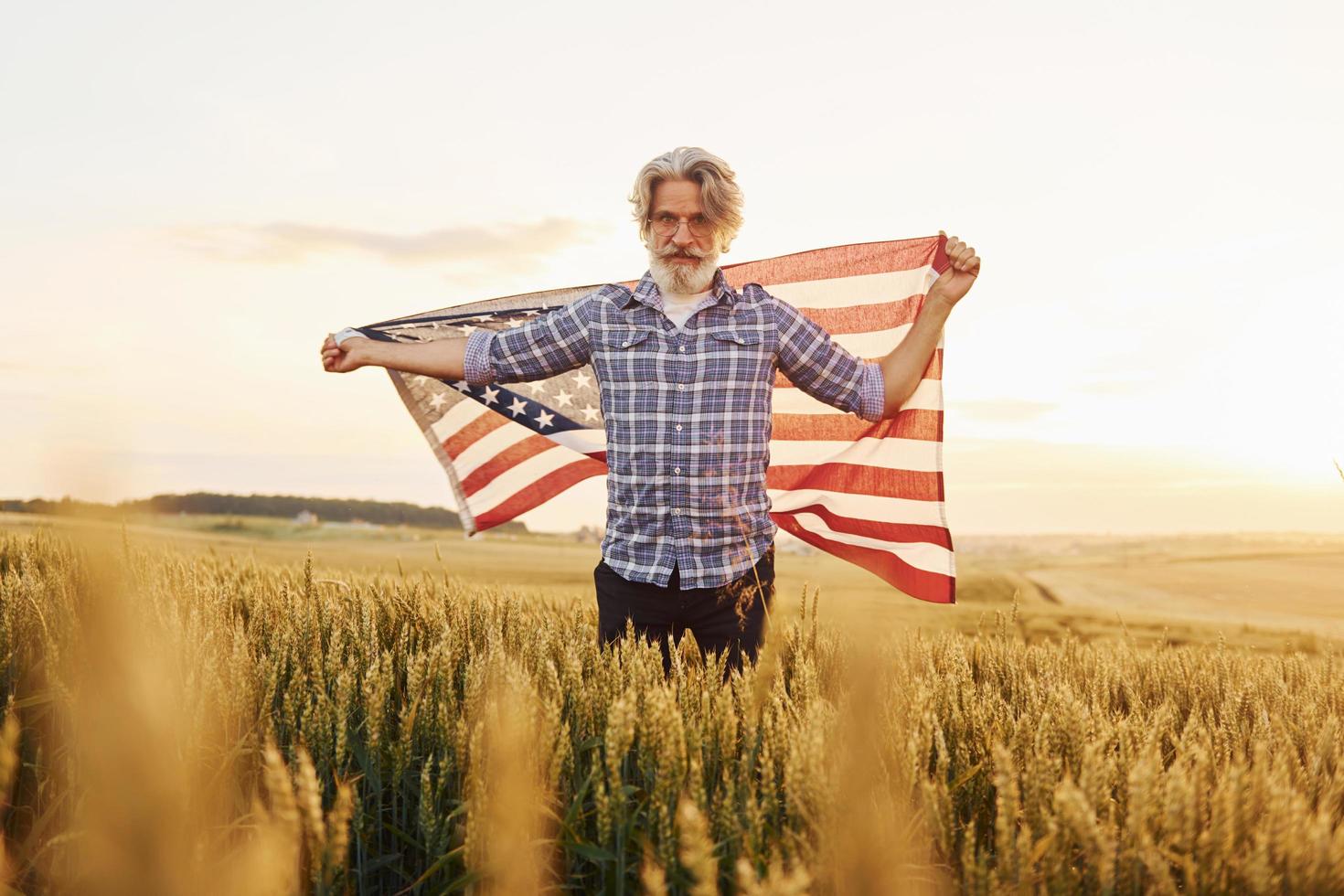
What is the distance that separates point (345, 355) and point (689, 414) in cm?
178

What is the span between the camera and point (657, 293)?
370cm

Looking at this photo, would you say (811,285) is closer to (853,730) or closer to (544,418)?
(544,418)

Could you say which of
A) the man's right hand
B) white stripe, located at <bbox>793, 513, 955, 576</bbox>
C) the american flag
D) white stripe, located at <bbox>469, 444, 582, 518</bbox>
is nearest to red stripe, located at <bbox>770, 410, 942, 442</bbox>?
the american flag

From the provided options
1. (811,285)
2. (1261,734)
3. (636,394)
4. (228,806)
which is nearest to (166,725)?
(228,806)

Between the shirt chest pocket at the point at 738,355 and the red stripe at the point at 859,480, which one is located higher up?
the shirt chest pocket at the point at 738,355

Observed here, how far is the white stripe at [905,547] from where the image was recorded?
179 inches

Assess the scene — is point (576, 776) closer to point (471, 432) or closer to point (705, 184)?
point (705, 184)

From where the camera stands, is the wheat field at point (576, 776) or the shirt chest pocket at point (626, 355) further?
the shirt chest pocket at point (626, 355)

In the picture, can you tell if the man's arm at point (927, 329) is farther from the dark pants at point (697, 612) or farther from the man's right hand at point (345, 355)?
the man's right hand at point (345, 355)

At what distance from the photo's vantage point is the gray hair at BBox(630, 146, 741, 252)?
143 inches

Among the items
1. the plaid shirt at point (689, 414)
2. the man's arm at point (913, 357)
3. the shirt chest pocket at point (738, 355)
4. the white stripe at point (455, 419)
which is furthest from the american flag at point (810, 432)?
the shirt chest pocket at point (738, 355)

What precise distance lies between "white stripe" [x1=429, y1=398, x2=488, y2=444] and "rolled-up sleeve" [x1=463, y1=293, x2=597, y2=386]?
1.38m

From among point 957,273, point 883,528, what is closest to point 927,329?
point 957,273

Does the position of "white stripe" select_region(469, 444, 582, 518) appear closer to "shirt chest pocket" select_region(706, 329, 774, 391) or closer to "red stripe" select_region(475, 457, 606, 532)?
"red stripe" select_region(475, 457, 606, 532)
